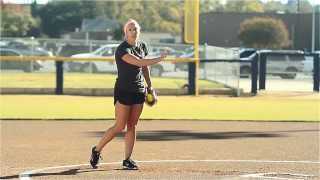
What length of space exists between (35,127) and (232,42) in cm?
6124

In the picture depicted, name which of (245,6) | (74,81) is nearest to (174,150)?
(74,81)

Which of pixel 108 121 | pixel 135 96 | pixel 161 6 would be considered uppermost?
pixel 161 6

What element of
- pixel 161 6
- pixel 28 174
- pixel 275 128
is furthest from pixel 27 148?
pixel 161 6

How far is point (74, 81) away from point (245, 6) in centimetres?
6482

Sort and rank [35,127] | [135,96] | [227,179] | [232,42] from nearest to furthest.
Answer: [227,179] < [135,96] < [35,127] < [232,42]

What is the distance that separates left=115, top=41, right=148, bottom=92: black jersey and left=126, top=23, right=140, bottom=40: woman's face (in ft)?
0.35

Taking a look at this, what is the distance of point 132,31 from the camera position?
8523 mm

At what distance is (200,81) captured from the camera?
90.2 feet

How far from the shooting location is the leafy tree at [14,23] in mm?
75188

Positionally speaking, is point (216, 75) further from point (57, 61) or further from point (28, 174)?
point (28, 174)

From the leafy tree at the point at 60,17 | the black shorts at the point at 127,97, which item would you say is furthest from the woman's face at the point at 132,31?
the leafy tree at the point at 60,17

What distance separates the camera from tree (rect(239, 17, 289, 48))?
6575 cm

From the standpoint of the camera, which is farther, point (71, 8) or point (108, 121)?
point (71, 8)

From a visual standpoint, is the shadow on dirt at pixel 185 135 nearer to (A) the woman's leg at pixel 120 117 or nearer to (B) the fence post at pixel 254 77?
(A) the woman's leg at pixel 120 117
